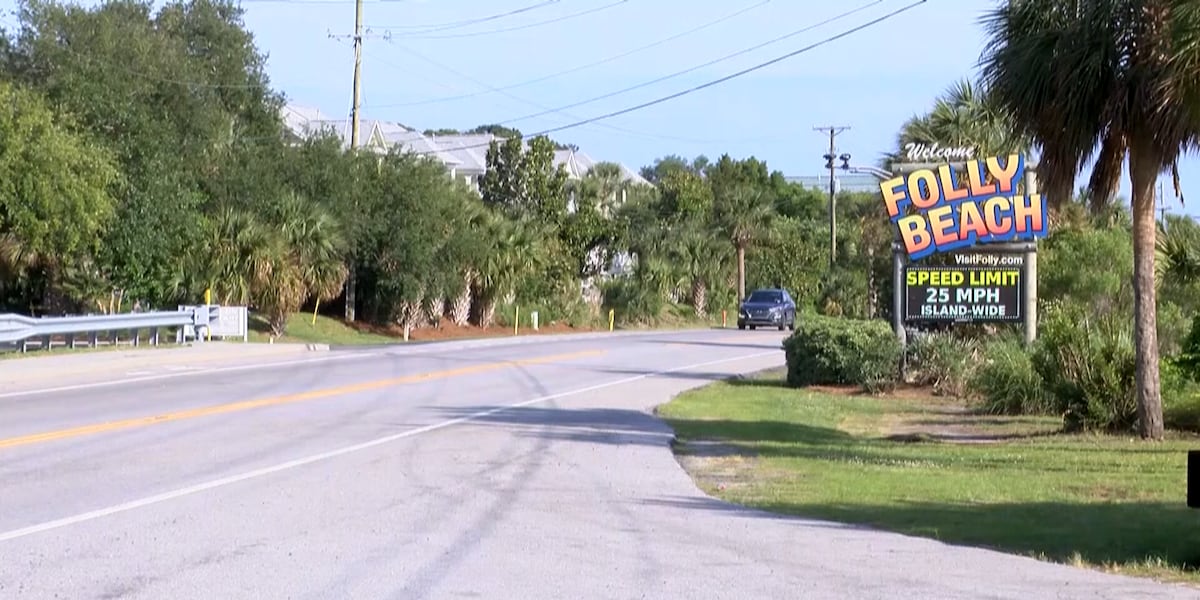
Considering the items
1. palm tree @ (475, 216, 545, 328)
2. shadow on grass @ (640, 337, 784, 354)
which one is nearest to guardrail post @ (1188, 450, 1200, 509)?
shadow on grass @ (640, 337, 784, 354)

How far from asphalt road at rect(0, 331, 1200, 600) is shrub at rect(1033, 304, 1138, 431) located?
19.5 feet

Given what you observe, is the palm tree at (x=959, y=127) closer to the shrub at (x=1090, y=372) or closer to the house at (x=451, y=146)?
the shrub at (x=1090, y=372)

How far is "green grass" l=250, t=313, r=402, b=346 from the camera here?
141 feet

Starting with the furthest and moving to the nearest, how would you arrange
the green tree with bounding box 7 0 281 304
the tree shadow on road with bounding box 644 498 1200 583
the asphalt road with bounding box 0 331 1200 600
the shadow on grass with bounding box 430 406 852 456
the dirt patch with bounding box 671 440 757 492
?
the green tree with bounding box 7 0 281 304
the shadow on grass with bounding box 430 406 852 456
the dirt patch with bounding box 671 440 757 492
the tree shadow on road with bounding box 644 498 1200 583
the asphalt road with bounding box 0 331 1200 600

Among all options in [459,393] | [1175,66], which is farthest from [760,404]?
[1175,66]

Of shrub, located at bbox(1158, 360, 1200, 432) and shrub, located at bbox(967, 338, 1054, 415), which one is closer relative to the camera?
shrub, located at bbox(1158, 360, 1200, 432)

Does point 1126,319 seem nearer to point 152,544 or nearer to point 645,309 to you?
point 152,544

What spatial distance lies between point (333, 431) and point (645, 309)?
49.7m

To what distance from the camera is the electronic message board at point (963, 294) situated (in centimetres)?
2752

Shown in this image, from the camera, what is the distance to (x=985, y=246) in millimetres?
27562

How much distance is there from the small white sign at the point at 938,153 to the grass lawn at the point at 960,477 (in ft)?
22.1

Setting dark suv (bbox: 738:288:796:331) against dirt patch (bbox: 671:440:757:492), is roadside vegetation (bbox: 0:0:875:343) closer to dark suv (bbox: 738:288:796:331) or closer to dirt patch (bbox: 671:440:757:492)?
dark suv (bbox: 738:288:796:331)

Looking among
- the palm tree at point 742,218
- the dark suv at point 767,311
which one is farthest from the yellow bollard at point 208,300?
the palm tree at point 742,218

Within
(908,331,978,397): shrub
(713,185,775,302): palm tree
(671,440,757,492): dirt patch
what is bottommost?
(671,440,757,492): dirt patch
